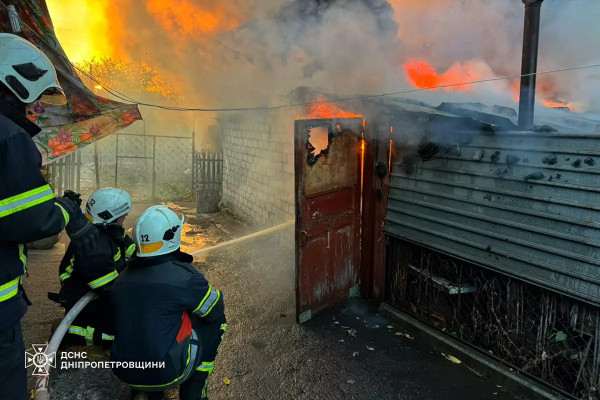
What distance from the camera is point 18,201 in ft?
6.29

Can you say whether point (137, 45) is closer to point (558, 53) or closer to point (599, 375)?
point (599, 375)

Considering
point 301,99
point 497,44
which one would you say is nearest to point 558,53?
point 497,44

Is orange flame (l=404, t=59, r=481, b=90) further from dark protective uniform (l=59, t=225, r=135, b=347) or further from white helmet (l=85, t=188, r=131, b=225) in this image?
dark protective uniform (l=59, t=225, r=135, b=347)

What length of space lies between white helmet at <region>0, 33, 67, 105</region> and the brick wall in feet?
17.5

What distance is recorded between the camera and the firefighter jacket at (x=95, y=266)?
10.4ft

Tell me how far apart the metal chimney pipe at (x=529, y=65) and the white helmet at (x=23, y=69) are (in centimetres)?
413

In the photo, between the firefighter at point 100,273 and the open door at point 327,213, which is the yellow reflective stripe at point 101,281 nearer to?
the firefighter at point 100,273

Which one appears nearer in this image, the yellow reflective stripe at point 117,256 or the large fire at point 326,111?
the yellow reflective stripe at point 117,256

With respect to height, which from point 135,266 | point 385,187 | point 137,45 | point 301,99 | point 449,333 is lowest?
point 449,333

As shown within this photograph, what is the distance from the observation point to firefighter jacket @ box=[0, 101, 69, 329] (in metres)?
1.90

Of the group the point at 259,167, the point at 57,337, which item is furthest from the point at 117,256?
the point at 259,167

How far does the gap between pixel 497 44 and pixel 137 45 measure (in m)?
10.2

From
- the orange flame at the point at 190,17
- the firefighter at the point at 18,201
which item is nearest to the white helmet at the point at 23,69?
the firefighter at the point at 18,201

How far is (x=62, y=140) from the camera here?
4477 mm
